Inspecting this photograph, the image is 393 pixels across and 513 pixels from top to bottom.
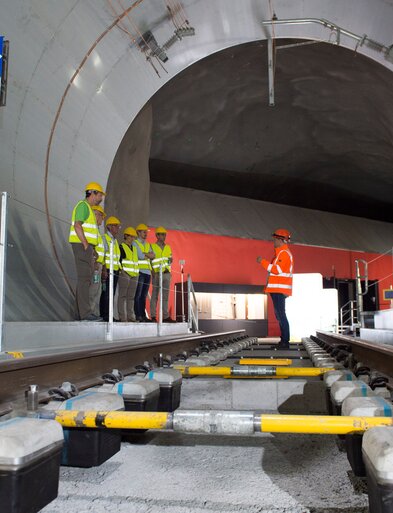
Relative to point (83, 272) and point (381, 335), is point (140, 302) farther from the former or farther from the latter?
point (381, 335)

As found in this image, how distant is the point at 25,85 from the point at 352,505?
499cm

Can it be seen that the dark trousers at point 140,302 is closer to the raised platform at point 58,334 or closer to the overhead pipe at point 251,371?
the raised platform at point 58,334

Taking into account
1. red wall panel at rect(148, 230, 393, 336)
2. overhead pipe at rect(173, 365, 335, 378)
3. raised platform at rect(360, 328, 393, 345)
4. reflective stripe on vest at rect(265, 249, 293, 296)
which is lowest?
→ overhead pipe at rect(173, 365, 335, 378)

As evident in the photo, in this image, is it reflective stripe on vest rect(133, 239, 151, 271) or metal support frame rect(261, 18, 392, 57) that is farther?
reflective stripe on vest rect(133, 239, 151, 271)

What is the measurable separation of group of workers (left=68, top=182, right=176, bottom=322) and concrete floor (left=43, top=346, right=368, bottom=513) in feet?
10.8

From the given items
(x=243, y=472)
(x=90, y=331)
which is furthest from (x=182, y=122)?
(x=243, y=472)

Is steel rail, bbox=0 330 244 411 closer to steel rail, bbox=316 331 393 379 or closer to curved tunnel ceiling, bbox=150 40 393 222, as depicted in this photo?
steel rail, bbox=316 331 393 379

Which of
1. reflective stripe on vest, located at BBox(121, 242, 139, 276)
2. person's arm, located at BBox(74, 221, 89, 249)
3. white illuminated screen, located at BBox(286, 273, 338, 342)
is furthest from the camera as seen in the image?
white illuminated screen, located at BBox(286, 273, 338, 342)

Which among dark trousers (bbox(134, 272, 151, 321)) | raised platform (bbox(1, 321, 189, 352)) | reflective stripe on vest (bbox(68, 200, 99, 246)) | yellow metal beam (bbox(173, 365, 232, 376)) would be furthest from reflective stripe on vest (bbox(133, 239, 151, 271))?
yellow metal beam (bbox(173, 365, 232, 376))

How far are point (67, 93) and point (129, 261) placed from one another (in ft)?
Answer: 9.86

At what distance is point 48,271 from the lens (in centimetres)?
603

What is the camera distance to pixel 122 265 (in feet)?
27.0

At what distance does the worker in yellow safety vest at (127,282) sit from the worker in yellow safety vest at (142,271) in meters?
0.34

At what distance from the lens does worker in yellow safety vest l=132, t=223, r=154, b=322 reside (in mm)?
9070
